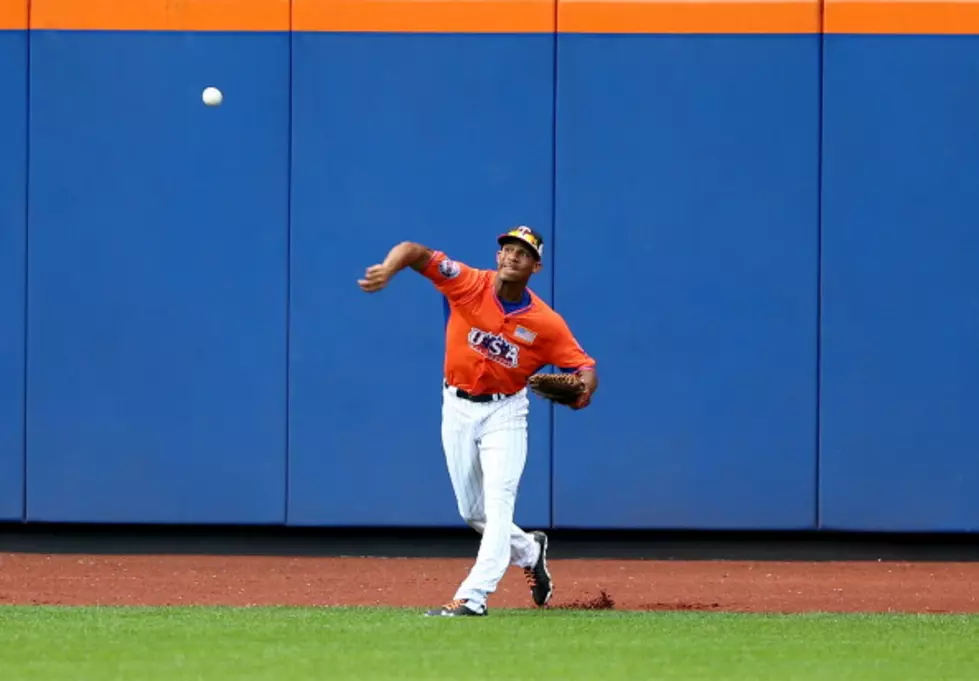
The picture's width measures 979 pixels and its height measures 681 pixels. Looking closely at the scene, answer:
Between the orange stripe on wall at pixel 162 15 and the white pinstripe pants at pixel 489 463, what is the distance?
3.76 metres

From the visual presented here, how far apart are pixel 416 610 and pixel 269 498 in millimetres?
3040

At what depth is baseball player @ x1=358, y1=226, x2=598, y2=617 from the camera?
8.00 m

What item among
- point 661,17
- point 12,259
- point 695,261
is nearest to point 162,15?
point 12,259

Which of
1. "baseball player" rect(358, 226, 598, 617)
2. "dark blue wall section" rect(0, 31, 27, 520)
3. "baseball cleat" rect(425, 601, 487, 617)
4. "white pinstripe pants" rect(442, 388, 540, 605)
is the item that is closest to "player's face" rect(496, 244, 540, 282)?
"baseball player" rect(358, 226, 598, 617)

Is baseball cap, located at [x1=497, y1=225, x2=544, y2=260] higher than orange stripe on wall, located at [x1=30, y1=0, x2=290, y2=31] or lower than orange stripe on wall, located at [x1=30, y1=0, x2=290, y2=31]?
lower

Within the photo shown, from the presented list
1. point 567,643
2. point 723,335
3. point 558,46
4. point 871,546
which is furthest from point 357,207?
point 567,643

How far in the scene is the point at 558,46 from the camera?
36.4 ft

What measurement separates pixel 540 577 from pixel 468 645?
68.8 inches

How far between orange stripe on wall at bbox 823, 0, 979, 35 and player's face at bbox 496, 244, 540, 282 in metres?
3.82

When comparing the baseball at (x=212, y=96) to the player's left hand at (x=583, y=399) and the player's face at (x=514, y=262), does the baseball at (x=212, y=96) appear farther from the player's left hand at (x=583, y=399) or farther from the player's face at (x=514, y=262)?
the player's left hand at (x=583, y=399)

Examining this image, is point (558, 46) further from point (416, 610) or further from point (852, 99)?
point (416, 610)

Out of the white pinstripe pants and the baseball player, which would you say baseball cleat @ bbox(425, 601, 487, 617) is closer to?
the white pinstripe pants

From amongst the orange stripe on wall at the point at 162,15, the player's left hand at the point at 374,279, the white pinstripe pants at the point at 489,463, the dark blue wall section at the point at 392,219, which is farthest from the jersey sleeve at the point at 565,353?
the orange stripe on wall at the point at 162,15

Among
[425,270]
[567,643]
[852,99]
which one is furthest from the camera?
[852,99]
